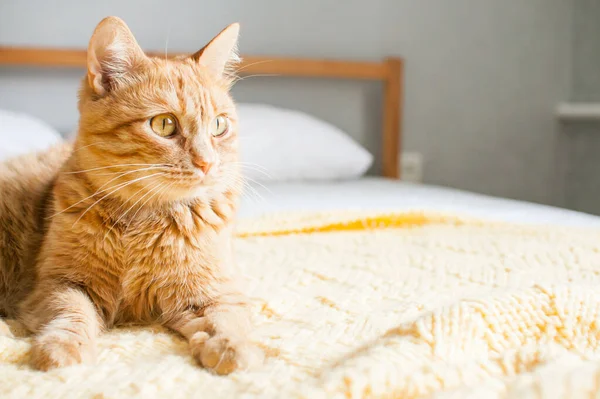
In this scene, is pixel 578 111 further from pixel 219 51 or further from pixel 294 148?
pixel 219 51

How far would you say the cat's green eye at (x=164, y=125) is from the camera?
952 millimetres

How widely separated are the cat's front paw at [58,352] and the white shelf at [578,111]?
293cm

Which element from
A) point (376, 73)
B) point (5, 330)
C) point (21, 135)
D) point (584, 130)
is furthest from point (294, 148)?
point (584, 130)

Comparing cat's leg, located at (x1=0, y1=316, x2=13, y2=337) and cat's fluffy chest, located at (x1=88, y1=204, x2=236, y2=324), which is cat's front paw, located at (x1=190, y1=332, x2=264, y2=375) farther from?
cat's leg, located at (x1=0, y1=316, x2=13, y2=337)

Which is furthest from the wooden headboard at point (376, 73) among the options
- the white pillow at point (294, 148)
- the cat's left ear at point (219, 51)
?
the cat's left ear at point (219, 51)

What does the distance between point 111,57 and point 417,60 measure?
7.86 feet

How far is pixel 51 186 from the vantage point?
1161 mm

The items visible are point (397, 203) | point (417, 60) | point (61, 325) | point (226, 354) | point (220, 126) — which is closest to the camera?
point (226, 354)

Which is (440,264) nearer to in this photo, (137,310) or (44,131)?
(137,310)

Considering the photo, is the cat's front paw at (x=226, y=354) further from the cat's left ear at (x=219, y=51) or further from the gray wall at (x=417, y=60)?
the gray wall at (x=417, y=60)

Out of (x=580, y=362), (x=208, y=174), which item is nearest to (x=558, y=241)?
(x=580, y=362)

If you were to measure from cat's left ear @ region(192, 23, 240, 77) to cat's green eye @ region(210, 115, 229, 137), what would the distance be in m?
0.12

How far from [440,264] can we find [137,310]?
0.63 metres

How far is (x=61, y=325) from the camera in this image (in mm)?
828
